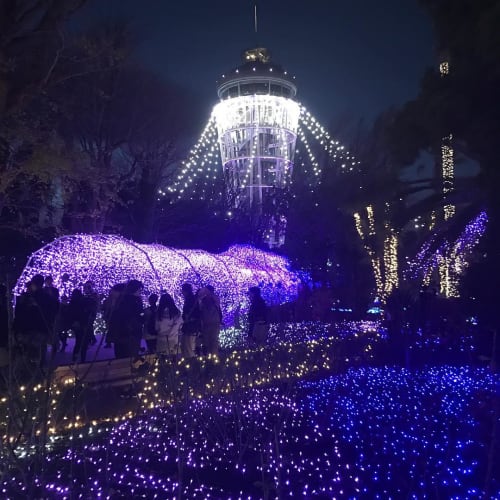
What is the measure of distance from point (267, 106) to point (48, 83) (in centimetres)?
1805

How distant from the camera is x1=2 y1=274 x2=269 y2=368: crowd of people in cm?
702

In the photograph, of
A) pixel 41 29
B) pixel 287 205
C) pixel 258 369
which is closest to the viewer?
pixel 258 369

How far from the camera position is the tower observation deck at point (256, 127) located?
91.6ft

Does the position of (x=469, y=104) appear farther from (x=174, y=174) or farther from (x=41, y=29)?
(x=174, y=174)

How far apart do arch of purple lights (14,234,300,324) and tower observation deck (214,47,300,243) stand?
1250 centimetres

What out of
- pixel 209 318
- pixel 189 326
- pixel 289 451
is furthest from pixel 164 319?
pixel 289 451

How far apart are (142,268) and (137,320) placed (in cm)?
455

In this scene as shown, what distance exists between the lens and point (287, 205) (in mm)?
24609

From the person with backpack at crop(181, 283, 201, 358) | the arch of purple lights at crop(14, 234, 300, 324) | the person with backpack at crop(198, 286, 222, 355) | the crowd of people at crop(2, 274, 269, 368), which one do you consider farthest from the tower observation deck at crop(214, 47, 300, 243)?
the person with backpack at crop(181, 283, 201, 358)

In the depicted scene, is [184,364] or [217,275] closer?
[184,364]

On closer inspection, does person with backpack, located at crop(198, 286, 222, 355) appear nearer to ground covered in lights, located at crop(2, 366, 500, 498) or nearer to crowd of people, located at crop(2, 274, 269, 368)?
crowd of people, located at crop(2, 274, 269, 368)

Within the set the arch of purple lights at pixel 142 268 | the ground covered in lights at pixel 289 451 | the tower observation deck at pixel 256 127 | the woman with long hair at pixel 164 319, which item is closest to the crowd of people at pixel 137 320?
→ the woman with long hair at pixel 164 319

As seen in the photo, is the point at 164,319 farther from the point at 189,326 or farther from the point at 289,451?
the point at 289,451

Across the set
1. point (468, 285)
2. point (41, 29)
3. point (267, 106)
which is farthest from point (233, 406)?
point (267, 106)
